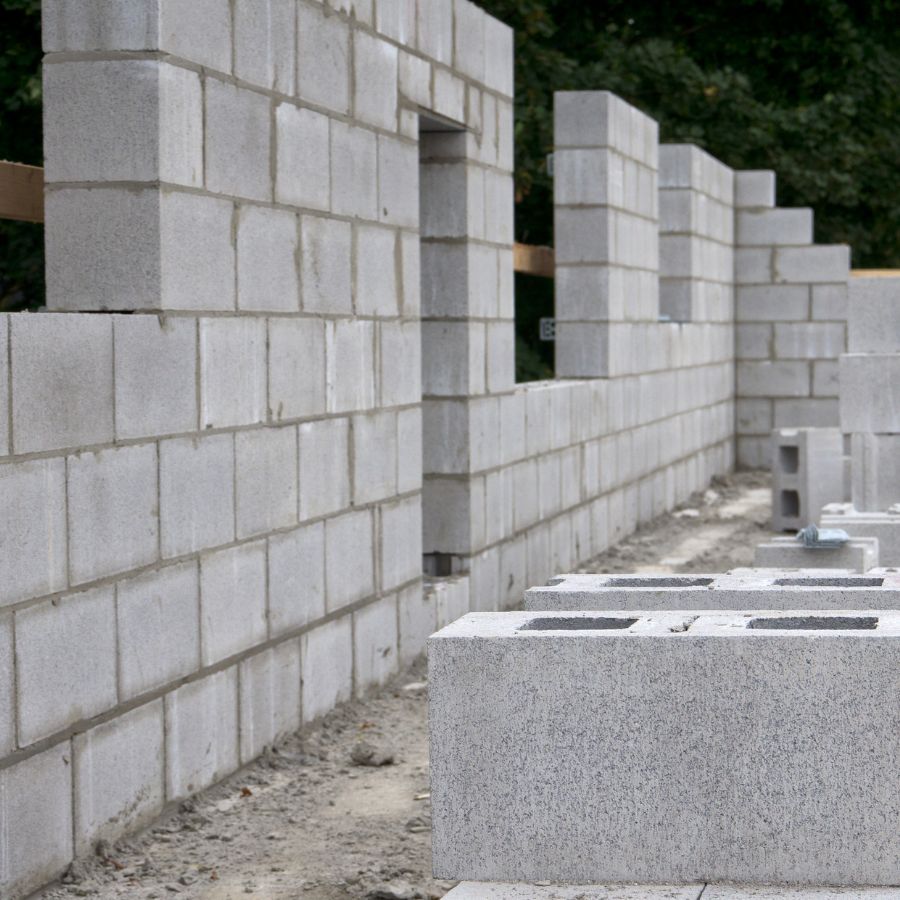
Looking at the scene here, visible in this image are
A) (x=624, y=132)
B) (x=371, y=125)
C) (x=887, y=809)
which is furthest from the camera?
(x=624, y=132)

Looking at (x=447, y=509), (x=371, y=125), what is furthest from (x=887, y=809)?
(x=447, y=509)

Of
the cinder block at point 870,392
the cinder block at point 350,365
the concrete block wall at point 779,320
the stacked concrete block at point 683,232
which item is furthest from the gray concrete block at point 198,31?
the concrete block wall at point 779,320

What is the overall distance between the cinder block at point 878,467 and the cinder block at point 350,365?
3670mm

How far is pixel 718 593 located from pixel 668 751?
76cm

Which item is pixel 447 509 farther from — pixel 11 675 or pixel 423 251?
pixel 11 675

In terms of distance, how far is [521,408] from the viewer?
389 inches

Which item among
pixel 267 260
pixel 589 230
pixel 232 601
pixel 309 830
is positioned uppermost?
pixel 589 230

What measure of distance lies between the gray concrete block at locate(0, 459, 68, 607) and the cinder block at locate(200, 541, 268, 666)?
93cm

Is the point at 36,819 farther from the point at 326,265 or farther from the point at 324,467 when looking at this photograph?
the point at 326,265

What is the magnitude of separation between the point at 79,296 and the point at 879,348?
19.2ft

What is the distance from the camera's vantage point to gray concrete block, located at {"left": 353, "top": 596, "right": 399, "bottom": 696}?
23.9ft

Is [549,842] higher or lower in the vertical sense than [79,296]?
lower

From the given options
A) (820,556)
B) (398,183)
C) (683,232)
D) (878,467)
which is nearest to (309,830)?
(398,183)

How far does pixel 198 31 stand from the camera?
5.80 metres
